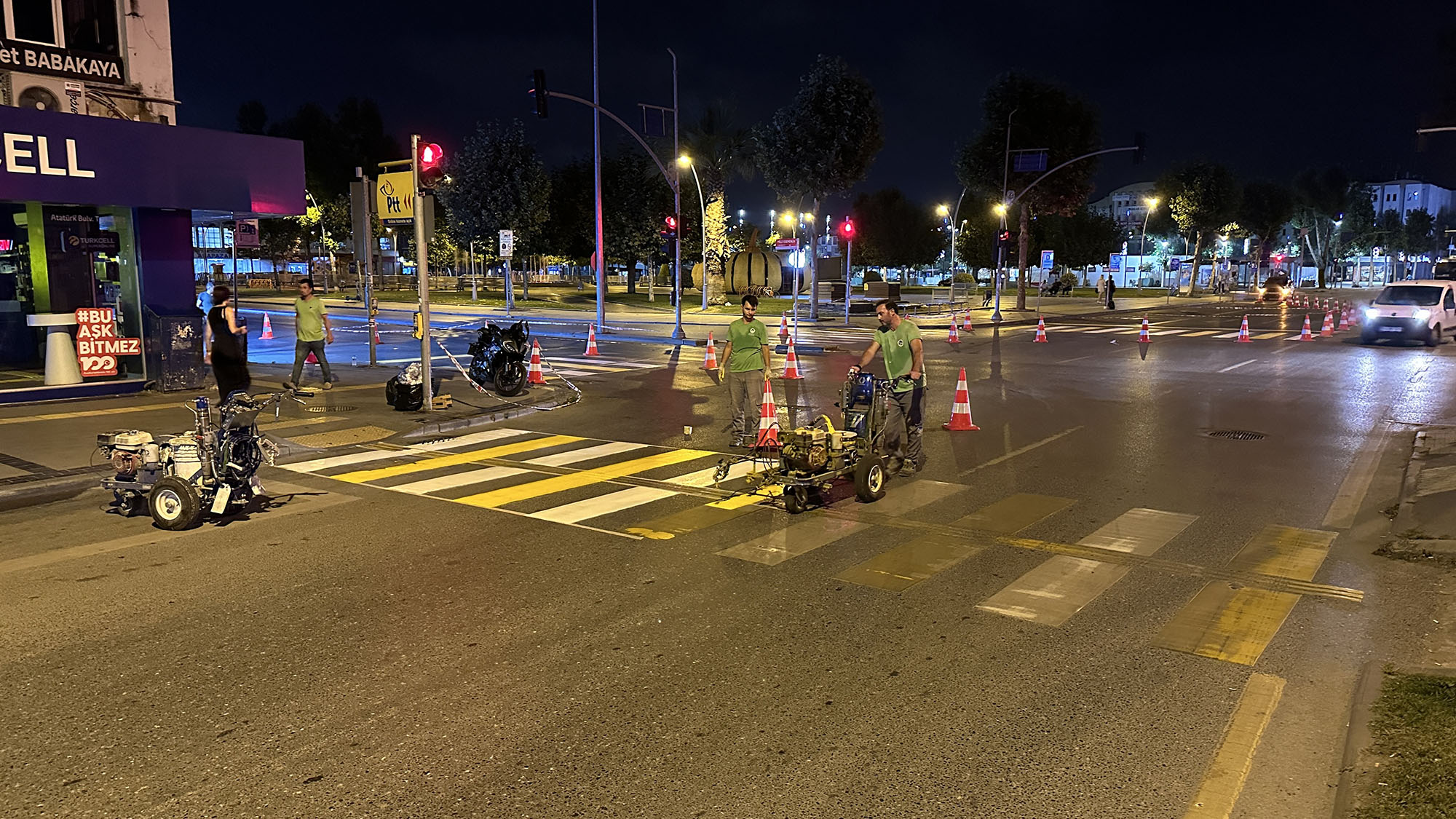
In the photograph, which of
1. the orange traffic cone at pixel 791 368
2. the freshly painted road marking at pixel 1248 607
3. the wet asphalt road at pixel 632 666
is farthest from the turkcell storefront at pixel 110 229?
the freshly painted road marking at pixel 1248 607

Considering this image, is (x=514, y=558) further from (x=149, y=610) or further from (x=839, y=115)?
(x=839, y=115)

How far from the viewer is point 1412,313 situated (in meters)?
25.7

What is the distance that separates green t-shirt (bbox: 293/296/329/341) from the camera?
15.7m

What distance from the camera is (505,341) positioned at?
655 inches

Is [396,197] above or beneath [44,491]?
A: above

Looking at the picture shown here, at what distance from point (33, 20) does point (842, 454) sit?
47.7 feet

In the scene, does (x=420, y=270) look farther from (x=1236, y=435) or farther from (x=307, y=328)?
(x=1236, y=435)

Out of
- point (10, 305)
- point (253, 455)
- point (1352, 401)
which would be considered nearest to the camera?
point (253, 455)

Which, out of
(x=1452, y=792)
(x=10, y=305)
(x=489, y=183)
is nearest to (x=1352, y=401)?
(x=1452, y=792)

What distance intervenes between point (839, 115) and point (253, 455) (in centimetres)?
3603

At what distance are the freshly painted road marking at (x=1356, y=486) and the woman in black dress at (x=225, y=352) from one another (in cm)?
1182

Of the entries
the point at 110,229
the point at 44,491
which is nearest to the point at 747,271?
the point at 110,229

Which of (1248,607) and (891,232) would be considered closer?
(1248,607)

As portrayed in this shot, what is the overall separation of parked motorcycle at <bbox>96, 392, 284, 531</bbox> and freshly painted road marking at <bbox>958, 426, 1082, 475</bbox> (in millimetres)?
7092
